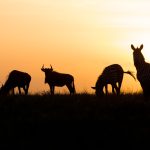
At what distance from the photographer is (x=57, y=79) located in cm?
3500

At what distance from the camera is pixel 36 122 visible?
17969 millimetres

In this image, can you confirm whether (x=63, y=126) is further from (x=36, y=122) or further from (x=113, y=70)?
(x=113, y=70)

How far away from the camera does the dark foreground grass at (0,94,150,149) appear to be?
16500 millimetres

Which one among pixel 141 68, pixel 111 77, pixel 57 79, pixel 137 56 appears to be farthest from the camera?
pixel 57 79

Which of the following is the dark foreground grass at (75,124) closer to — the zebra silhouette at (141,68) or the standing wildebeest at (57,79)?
the zebra silhouette at (141,68)

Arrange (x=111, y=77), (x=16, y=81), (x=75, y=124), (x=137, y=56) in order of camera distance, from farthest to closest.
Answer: (x=16, y=81) → (x=111, y=77) → (x=137, y=56) → (x=75, y=124)

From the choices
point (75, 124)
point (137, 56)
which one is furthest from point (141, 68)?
point (75, 124)

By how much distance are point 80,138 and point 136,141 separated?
5.51ft

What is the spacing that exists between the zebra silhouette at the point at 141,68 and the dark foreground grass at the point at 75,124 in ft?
8.50

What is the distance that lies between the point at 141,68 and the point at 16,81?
1143 cm

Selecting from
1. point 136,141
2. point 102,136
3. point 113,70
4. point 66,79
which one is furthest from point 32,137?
point 66,79

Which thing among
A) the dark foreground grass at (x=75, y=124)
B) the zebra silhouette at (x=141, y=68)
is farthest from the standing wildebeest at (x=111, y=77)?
the dark foreground grass at (x=75, y=124)

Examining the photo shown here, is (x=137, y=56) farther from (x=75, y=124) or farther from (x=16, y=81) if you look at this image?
(x=16, y=81)

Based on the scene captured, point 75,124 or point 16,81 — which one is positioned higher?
point 16,81
